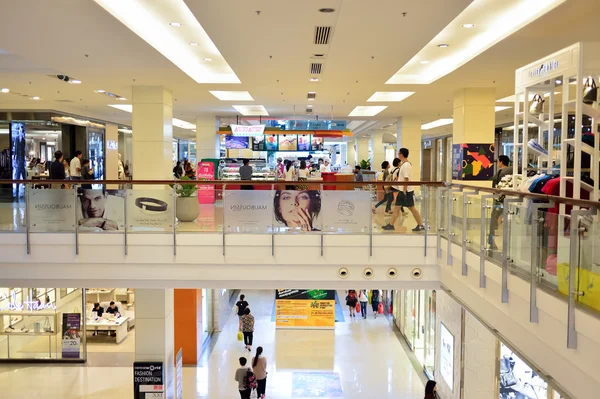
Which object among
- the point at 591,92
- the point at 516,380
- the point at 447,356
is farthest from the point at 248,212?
the point at 447,356

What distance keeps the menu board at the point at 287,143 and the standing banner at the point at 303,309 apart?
6.32m

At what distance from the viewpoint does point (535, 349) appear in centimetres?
442

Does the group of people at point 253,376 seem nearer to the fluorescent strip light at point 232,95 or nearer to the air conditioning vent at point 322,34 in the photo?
the fluorescent strip light at point 232,95

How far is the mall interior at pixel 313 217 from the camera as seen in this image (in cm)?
527

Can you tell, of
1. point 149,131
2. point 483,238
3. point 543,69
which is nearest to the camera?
point 483,238

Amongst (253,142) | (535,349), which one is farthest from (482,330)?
(253,142)

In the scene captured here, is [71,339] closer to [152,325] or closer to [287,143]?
[152,325]

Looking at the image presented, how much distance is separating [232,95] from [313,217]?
21.5 ft

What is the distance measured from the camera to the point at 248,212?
26.1 feet

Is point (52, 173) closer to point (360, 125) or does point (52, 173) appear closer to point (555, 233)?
point (555, 233)

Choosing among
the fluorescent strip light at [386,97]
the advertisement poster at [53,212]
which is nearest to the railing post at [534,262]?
the advertisement poster at [53,212]

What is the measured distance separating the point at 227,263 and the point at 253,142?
12737mm

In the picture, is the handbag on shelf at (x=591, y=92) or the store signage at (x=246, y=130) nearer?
the handbag on shelf at (x=591, y=92)

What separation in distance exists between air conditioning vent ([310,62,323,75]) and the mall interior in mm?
110
